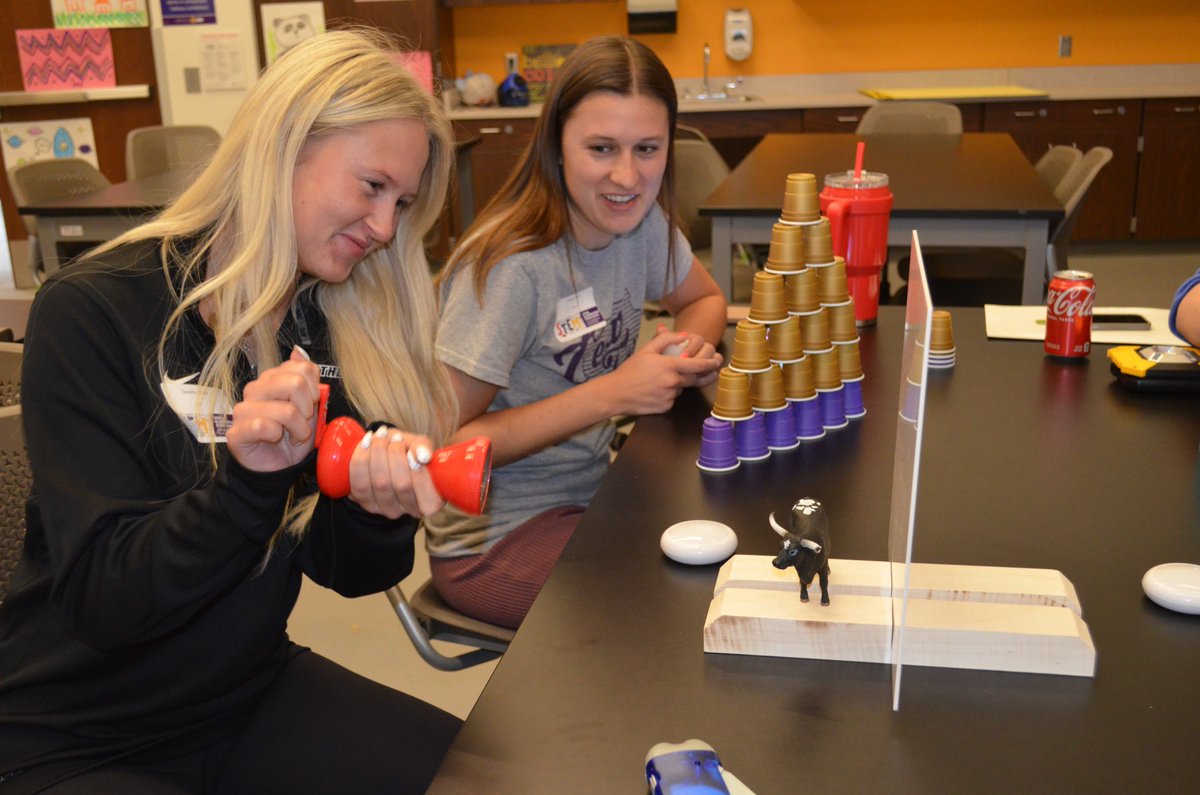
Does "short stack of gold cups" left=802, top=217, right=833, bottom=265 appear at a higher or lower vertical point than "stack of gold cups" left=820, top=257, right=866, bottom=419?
higher

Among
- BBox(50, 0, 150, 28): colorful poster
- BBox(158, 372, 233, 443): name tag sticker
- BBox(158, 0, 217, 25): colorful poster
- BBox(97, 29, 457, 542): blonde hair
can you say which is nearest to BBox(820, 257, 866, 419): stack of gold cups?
BBox(97, 29, 457, 542): blonde hair

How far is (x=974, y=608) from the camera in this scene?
0.90m

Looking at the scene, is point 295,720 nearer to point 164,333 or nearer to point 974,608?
point 164,333

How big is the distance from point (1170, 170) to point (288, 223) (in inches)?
232

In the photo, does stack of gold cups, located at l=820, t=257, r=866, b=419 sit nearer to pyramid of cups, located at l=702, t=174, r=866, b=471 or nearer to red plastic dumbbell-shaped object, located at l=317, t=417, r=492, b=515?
pyramid of cups, located at l=702, t=174, r=866, b=471

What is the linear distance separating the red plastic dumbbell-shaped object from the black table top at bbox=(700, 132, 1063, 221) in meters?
2.02

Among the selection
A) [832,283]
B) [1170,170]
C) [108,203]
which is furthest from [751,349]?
[1170,170]

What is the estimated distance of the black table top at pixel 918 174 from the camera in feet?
9.23

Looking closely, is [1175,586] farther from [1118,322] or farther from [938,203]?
[938,203]

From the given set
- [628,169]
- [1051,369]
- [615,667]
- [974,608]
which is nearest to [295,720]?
[615,667]

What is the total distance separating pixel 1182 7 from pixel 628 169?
582cm

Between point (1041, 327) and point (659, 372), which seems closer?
point (659, 372)

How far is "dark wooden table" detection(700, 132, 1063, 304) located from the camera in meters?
2.76

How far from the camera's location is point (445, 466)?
97cm
